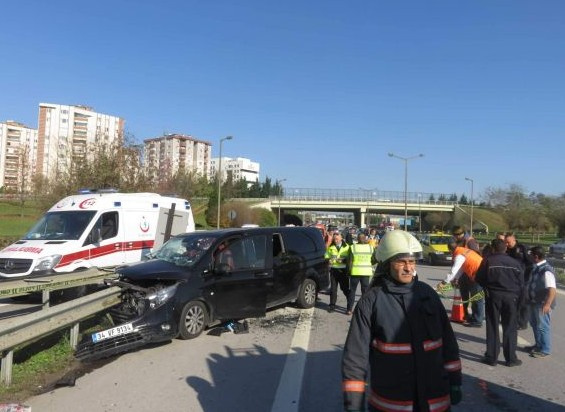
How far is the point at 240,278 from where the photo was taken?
9.04m

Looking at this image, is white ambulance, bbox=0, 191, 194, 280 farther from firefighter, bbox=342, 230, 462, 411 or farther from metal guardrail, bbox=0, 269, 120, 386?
firefighter, bbox=342, 230, 462, 411

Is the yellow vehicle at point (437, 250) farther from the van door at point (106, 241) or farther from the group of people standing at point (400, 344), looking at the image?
the group of people standing at point (400, 344)

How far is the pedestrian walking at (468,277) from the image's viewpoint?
9156 mm

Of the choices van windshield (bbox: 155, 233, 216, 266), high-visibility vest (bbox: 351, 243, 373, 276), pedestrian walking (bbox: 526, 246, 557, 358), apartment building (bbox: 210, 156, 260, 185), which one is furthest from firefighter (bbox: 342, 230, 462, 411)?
apartment building (bbox: 210, 156, 260, 185)

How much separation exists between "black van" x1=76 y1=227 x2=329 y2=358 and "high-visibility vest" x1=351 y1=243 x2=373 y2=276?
46.7 inches

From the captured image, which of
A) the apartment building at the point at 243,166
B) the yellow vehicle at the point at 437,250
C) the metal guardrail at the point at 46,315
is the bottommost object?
the yellow vehicle at the point at 437,250

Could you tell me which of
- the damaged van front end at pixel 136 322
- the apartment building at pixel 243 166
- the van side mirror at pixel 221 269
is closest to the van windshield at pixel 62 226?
the damaged van front end at pixel 136 322

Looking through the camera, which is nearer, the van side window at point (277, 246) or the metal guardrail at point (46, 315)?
the metal guardrail at point (46, 315)

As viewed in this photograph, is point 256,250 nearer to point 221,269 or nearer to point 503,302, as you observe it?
point 221,269

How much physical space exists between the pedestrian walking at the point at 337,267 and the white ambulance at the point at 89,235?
5.37 m

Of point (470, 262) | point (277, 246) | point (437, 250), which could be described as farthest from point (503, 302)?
point (437, 250)

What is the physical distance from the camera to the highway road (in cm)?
530

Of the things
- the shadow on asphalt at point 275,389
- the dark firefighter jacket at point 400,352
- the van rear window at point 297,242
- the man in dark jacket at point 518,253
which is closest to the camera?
the dark firefighter jacket at point 400,352

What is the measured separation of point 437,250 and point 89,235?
19.1m
